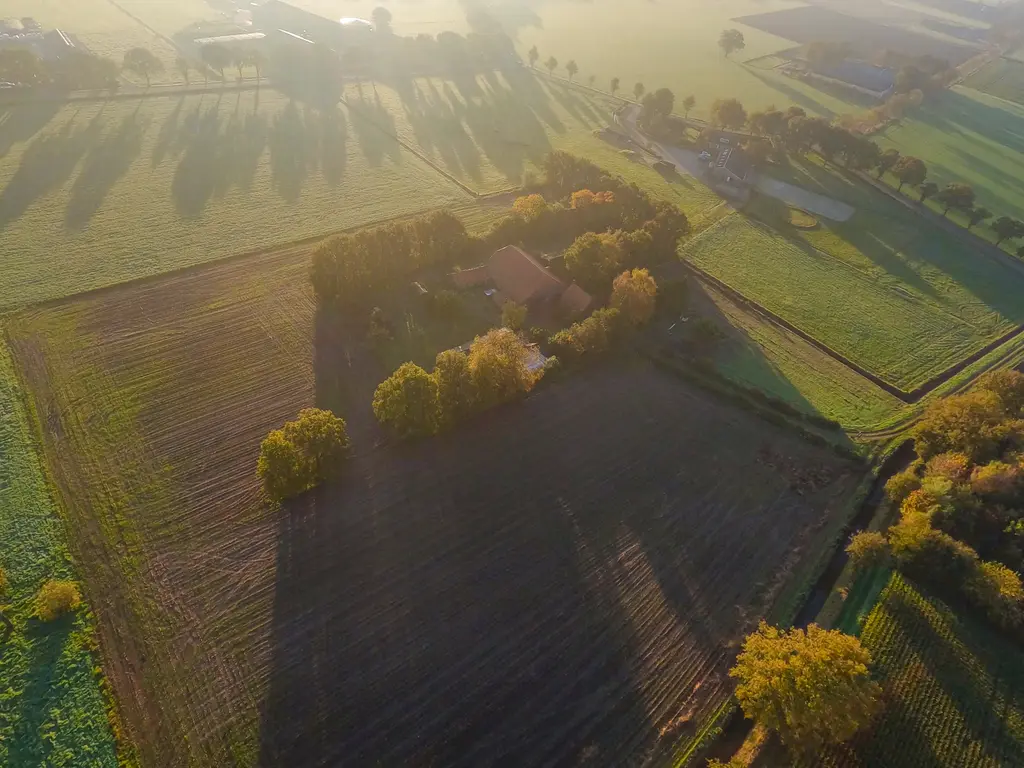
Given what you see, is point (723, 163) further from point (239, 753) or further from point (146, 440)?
point (239, 753)

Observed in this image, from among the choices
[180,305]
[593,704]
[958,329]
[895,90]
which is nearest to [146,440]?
[180,305]

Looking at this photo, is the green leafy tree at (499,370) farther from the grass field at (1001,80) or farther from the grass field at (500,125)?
the grass field at (1001,80)

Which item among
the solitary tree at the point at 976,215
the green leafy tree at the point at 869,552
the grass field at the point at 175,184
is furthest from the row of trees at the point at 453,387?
the solitary tree at the point at 976,215

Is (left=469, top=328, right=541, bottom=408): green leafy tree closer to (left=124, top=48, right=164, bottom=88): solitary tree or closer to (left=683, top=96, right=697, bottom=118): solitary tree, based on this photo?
(left=683, top=96, right=697, bottom=118): solitary tree

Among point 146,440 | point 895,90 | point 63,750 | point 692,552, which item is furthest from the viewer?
point 895,90

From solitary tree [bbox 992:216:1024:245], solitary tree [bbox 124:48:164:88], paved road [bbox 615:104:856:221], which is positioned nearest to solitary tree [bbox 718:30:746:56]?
paved road [bbox 615:104:856:221]

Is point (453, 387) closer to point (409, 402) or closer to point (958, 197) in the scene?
point (409, 402)
